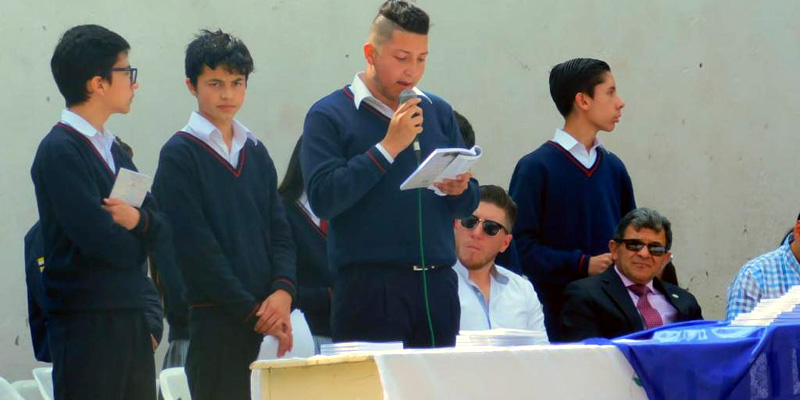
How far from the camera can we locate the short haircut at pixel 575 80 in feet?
16.5

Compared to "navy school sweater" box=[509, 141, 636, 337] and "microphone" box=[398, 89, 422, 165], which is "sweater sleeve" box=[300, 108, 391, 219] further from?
"navy school sweater" box=[509, 141, 636, 337]

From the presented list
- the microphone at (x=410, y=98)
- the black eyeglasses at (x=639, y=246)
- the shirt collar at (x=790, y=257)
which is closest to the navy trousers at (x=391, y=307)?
the microphone at (x=410, y=98)

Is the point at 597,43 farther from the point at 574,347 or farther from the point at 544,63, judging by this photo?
Answer: the point at 574,347

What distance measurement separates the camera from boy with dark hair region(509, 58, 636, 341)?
4738 millimetres

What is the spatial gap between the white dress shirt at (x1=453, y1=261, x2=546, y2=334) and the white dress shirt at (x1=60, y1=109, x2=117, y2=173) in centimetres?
139

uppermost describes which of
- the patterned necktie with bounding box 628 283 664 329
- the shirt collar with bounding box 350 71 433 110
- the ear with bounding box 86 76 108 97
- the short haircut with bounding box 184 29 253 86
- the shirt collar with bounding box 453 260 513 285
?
the short haircut with bounding box 184 29 253 86

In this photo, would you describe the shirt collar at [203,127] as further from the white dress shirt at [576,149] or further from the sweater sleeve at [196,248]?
the white dress shirt at [576,149]

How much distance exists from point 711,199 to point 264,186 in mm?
3090

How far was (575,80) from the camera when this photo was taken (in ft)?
16.5

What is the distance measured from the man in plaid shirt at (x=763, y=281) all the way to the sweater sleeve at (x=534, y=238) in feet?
1.88

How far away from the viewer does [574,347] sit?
9.89 feet

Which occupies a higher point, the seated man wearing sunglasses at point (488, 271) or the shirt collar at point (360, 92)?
the shirt collar at point (360, 92)

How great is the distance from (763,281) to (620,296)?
576 mm

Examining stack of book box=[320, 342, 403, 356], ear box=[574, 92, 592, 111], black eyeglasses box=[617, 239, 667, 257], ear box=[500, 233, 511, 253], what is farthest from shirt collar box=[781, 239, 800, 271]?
stack of book box=[320, 342, 403, 356]
